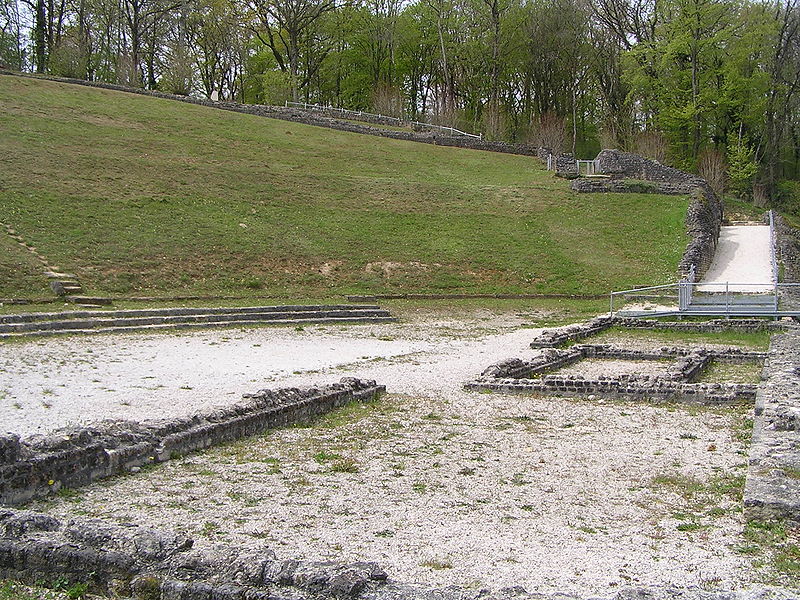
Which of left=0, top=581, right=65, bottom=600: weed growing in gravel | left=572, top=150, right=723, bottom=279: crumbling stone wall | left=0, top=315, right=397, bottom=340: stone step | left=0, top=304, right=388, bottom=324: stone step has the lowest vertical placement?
left=0, top=581, right=65, bottom=600: weed growing in gravel

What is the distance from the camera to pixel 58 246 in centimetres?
2877

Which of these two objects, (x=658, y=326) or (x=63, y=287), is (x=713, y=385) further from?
(x=63, y=287)

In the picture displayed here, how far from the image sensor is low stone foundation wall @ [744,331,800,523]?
25.9 feet

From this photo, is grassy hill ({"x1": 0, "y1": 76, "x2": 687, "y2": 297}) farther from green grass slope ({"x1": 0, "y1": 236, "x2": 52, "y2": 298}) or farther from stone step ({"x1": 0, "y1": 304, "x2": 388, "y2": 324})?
stone step ({"x1": 0, "y1": 304, "x2": 388, "y2": 324})

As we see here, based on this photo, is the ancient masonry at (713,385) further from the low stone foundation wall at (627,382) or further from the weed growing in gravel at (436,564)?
the weed growing in gravel at (436,564)

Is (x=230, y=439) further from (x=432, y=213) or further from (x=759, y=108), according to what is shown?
(x=759, y=108)

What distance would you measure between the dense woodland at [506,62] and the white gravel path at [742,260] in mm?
11379

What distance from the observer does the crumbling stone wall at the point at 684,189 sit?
35.5 metres

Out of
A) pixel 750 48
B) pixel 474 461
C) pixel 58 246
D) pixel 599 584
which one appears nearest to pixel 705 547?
pixel 599 584

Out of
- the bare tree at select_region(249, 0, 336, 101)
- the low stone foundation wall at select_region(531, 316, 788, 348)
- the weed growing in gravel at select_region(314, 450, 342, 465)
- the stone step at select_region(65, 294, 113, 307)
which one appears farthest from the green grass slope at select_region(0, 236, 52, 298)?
the bare tree at select_region(249, 0, 336, 101)

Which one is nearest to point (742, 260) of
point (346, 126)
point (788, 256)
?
point (788, 256)

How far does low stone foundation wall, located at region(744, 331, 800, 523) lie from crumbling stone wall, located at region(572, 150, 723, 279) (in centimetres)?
2082

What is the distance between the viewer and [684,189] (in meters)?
43.4

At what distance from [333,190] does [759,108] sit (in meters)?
33.3
